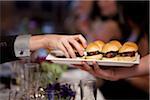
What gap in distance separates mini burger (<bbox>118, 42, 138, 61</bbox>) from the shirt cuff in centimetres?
34

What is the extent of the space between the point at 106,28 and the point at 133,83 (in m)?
0.94

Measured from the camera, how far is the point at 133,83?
2199 millimetres

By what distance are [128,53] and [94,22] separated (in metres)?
2.46

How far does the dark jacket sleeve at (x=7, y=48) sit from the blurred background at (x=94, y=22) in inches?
4.2

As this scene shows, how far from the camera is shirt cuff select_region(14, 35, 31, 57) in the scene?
3.83 feet

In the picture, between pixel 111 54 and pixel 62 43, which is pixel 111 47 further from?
pixel 62 43

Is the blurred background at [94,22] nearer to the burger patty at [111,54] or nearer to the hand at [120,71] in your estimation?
the hand at [120,71]

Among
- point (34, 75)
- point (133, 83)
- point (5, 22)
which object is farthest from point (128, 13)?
point (5, 22)

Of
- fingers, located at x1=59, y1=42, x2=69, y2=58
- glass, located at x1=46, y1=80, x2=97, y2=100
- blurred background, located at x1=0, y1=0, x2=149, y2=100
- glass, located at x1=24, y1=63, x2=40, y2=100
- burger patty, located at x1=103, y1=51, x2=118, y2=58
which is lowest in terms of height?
glass, located at x1=46, y1=80, x2=97, y2=100

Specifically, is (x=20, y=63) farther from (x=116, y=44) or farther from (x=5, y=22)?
(x=5, y=22)

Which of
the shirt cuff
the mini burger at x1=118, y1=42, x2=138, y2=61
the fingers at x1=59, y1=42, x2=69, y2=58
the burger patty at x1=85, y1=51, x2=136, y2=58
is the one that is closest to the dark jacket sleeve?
the shirt cuff

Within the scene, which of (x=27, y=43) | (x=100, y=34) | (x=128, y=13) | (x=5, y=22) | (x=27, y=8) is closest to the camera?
(x=27, y=43)

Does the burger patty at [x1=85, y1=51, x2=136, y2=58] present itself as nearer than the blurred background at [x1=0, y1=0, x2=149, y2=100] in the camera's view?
Yes

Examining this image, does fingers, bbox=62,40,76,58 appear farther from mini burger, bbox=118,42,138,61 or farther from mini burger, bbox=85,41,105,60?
mini burger, bbox=118,42,138,61
